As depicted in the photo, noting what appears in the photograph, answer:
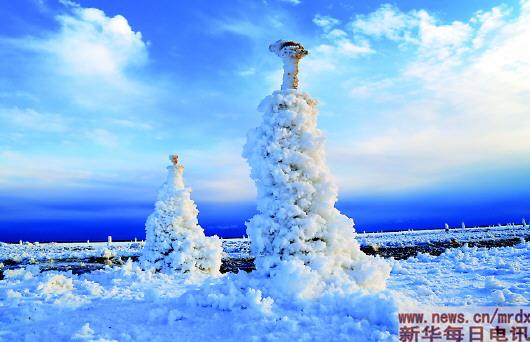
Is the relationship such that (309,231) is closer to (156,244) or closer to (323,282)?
(323,282)

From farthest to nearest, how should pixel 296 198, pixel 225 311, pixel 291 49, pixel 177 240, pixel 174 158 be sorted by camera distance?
1. pixel 174 158
2. pixel 177 240
3. pixel 291 49
4. pixel 296 198
5. pixel 225 311

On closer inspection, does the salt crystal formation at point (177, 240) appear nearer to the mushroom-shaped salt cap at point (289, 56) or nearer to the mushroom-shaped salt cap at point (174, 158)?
the mushroom-shaped salt cap at point (174, 158)

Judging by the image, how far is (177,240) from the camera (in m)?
19.7

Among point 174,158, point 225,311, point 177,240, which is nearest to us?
point 225,311

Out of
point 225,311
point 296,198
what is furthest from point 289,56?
point 225,311

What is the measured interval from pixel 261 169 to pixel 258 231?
1626mm

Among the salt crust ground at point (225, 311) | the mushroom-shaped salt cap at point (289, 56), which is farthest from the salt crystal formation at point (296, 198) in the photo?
the salt crust ground at point (225, 311)

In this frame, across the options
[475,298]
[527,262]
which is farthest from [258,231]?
[527,262]

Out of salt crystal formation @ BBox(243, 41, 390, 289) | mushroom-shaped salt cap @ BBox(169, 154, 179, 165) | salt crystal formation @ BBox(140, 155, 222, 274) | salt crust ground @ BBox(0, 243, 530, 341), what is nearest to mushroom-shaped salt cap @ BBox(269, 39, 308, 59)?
salt crystal formation @ BBox(243, 41, 390, 289)

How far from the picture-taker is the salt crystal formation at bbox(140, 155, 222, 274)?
19422 mm

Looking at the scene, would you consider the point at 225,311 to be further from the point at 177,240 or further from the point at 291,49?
the point at 177,240

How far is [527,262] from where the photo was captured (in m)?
17.5

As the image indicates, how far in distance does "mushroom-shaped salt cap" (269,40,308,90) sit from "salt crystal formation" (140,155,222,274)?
10800mm

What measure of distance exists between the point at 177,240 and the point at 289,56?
11704 mm
